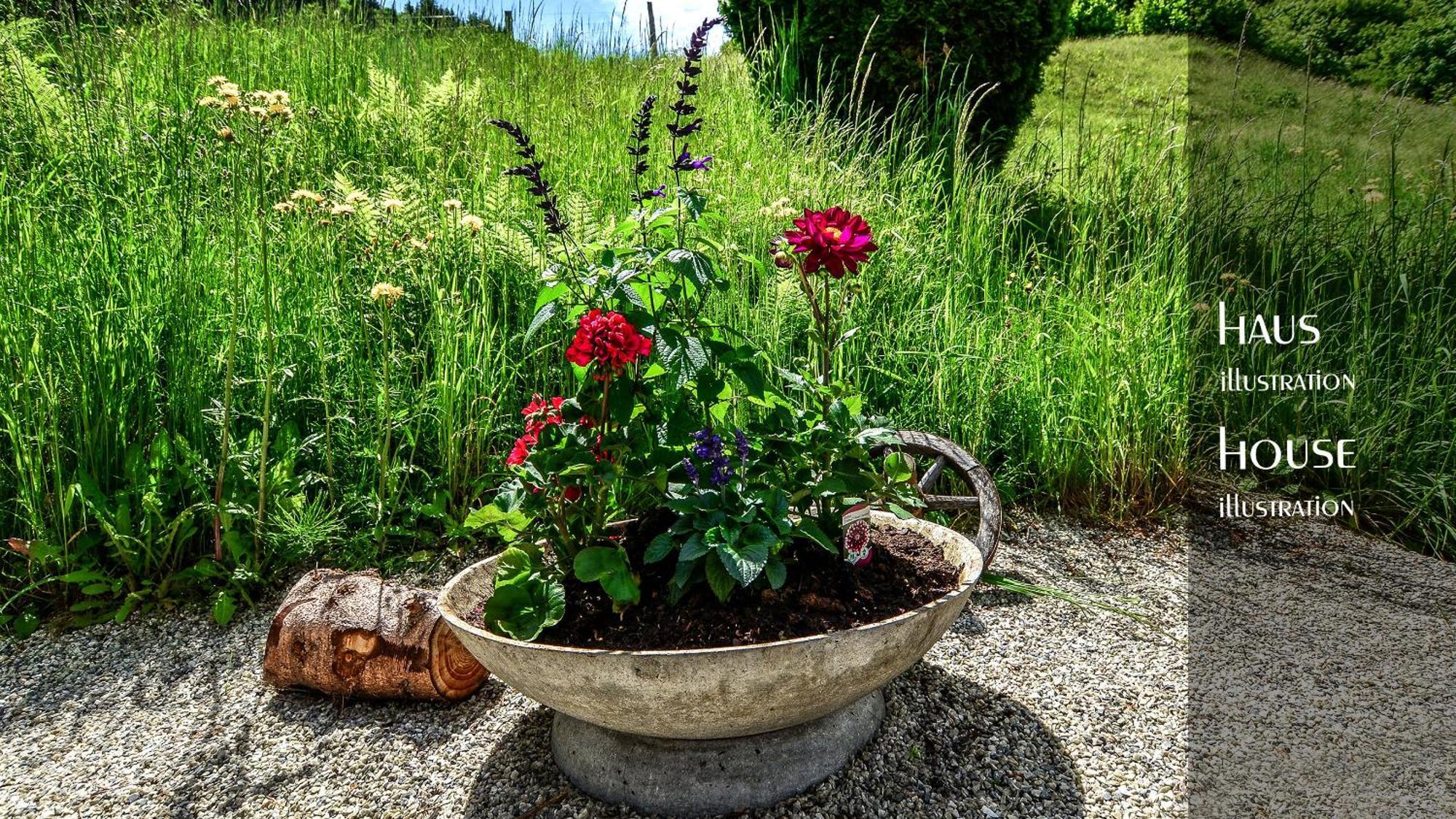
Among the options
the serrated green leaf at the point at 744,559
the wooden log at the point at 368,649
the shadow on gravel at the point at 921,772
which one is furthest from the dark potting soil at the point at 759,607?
the wooden log at the point at 368,649

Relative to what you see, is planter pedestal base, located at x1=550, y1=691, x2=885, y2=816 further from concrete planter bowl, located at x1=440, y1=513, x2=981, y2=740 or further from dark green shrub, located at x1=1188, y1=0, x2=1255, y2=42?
dark green shrub, located at x1=1188, y1=0, x2=1255, y2=42

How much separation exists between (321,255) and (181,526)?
120cm

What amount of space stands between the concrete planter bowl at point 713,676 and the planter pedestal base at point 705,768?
0.29 ft

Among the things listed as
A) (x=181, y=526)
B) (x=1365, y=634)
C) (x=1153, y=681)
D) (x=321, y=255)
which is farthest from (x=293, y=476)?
(x=1365, y=634)

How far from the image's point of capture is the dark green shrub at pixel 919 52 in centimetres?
559

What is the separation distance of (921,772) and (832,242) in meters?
1.09

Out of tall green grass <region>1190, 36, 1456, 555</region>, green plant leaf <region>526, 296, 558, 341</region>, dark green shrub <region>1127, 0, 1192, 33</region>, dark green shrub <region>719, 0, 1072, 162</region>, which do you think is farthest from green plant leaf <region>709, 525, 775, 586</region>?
dark green shrub <region>1127, 0, 1192, 33</region>

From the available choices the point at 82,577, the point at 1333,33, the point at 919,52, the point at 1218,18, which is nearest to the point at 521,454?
the point at 82,577

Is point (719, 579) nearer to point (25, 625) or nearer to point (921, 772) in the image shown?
point (921, 772)

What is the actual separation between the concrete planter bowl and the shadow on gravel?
0.65 ft

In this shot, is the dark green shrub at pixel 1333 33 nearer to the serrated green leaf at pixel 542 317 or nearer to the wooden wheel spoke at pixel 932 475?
the wooden wheel spoke at pixel 932 475

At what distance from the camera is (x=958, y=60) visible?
572 cm

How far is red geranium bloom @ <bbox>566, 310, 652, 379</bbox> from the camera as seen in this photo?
5.22 ft

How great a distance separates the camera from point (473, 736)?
2125 millimetres
